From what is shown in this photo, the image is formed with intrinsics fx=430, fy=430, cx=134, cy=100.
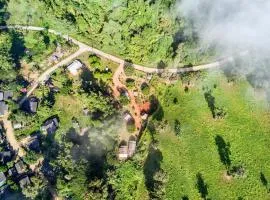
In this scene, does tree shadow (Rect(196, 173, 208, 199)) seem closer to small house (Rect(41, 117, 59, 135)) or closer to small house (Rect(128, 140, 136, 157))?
small house (Rect(128, 140, 136, 157))

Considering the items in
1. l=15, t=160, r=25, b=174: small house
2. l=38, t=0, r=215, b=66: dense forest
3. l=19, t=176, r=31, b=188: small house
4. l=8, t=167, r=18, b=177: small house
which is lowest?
l=19, t=176, r=31, b=188: small house

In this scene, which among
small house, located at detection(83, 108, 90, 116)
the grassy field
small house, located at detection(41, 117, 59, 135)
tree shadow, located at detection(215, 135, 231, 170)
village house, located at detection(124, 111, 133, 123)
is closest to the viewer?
the grassy field

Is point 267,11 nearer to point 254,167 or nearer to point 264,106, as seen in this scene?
point 264,106

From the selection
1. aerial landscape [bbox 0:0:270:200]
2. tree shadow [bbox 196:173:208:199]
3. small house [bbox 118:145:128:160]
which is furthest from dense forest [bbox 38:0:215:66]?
tree shadow [bbox 196:173:208:199]

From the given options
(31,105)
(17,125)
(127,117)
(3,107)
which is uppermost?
(31,105)

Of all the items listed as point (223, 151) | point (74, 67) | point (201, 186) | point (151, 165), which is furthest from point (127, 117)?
point (223, 151)

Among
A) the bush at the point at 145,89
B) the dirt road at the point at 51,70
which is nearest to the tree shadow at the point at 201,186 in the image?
the bush at the point at 145,89

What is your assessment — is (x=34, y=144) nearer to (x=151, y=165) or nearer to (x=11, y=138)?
(x=11, y=138)
